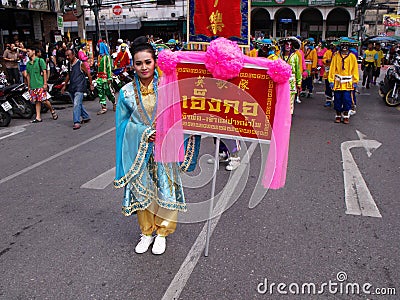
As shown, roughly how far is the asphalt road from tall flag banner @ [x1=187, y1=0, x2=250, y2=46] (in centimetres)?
179

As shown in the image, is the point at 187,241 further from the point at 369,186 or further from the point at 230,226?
the point at 369,186

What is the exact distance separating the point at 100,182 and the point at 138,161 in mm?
2171

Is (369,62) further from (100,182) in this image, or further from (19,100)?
(100,182)

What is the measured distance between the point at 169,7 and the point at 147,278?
37.5m

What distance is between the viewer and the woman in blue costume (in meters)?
Answer: 3.05

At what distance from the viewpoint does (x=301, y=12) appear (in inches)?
1563

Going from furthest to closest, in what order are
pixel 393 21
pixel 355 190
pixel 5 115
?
pixel 393 21, pixel 5 115, pixel 355 190

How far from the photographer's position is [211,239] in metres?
3.54

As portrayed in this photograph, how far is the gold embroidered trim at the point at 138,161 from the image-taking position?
303 cm

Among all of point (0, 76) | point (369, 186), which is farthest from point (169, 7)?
point (369, 186)

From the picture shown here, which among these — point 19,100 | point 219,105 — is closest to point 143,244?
point 219,105

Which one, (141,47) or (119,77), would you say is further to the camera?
(119,77)

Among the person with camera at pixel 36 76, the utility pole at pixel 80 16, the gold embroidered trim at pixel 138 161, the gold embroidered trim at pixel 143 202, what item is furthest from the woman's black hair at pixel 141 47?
the utility pole at pixel 80 16

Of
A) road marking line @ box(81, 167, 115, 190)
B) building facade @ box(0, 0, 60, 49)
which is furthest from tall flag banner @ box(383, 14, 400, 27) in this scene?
road marking line @ box(81, 167, 115, 190)
